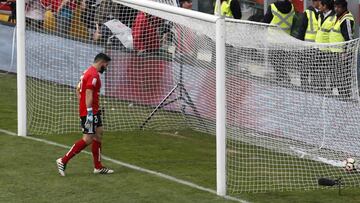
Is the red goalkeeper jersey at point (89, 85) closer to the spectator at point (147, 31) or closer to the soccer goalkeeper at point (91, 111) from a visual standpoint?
the soccer goalkeeper at point (91, 111)

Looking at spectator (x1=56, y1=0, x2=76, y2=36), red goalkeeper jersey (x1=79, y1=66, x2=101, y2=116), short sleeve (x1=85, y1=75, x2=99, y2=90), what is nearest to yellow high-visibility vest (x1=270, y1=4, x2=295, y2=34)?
spectator (x1=56, y1=0, x2=76, y2=36)

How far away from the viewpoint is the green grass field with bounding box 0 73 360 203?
13320 mm

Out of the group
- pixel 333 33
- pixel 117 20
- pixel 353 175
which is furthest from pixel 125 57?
pixel 353 175

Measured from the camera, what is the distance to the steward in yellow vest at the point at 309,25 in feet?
59.1

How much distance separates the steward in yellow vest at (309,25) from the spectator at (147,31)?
2.45 metres

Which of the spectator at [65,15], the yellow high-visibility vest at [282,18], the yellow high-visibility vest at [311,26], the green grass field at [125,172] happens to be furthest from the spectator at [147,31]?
the yellow high-visibility vest at [282,18]

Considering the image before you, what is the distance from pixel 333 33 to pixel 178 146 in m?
3.10

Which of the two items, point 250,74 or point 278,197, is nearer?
point 278,197

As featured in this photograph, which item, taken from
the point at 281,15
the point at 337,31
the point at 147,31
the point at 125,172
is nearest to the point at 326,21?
the point at 337,31

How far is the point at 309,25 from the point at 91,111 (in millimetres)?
5132

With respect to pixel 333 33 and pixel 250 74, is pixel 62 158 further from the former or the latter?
pixel 333 33

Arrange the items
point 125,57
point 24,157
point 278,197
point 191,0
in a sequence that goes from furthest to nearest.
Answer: point 191,0 < point 125,57 < point 24,157 < point 278,197

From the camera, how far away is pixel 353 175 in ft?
46.9

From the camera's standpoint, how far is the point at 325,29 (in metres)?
17.7
